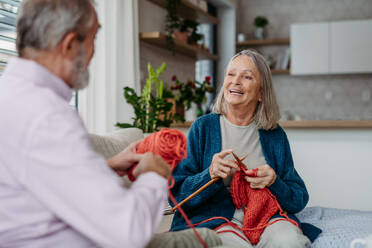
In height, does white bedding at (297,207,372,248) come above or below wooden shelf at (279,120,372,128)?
below

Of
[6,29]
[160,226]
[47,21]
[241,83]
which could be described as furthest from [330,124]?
[47,21]

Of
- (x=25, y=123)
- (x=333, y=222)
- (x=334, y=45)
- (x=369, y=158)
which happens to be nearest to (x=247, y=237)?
(x=333, y=222)

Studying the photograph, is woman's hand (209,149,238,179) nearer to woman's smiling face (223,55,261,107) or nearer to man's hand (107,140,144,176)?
woman's smiling face (223,55,261,107)

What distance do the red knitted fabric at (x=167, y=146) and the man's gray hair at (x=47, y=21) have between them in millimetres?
325

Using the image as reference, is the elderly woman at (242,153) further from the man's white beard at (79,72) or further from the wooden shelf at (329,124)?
the wooden shelf at (329,124)

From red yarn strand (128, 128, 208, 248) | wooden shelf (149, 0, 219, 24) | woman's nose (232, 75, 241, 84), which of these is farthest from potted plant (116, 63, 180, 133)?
red yarn strand (128, 128, 208, 248)

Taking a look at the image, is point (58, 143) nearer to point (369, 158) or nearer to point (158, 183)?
point (158, 183)

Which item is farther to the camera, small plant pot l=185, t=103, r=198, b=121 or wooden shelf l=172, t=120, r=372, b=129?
small plant pot l=185, t=103, r=198, b=121

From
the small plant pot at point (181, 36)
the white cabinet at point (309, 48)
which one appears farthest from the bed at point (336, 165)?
the white cabinet at point (309, 48)

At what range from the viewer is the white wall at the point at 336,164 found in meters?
2.64

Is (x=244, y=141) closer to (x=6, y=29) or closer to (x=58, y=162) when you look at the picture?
(x=58, y=162)

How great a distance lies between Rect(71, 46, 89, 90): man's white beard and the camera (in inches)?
35.7

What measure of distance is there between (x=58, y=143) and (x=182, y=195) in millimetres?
961

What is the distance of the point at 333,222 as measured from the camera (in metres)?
2.01
